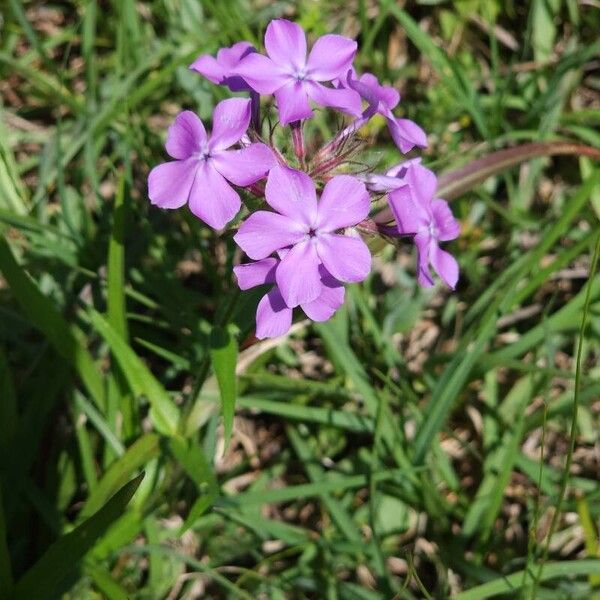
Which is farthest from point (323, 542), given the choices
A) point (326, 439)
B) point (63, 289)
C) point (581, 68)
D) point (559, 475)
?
point (581, 68)

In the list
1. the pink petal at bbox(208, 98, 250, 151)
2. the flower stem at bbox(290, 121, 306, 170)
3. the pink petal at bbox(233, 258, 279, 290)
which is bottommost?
the pink petal at bbox(233, 258, 279, 290)

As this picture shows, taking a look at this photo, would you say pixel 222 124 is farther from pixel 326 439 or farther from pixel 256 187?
pixel 326 439

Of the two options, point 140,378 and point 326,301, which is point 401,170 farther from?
point 140,378

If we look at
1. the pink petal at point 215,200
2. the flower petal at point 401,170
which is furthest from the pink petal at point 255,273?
the flower petal at point 401,170

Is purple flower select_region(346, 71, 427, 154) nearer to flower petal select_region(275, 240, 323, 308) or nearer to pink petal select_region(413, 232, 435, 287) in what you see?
pink petal select_region(413, 232, 435, 287)

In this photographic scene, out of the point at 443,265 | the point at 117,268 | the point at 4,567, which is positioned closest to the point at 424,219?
the point at 443,265

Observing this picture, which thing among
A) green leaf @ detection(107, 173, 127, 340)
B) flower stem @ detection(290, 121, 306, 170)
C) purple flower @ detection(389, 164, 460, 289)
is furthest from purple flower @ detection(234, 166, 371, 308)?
green leaf @ detection(107, 173, 127, 340)

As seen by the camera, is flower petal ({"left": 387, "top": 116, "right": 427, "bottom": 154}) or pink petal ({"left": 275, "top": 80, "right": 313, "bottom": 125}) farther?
flower petal ({"left": 387, "top": 116, "right": 427, "bottom": 154})
